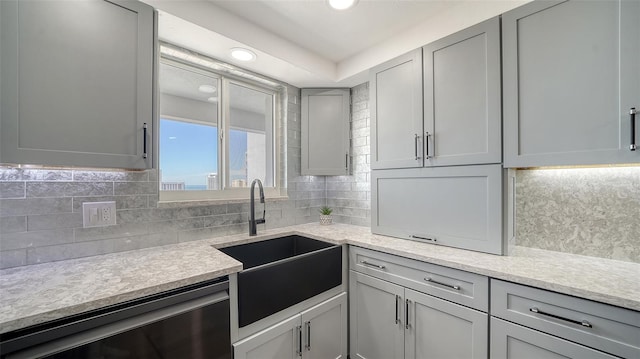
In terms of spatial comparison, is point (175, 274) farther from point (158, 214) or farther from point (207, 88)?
point (207, 88)

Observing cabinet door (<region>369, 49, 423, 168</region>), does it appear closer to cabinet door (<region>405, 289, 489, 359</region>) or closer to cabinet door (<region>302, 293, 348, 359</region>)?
cabinet door (<region>405, 289, 489, 359</region>)

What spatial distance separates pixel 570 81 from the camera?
47.7 inches

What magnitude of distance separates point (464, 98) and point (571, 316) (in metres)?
1.19

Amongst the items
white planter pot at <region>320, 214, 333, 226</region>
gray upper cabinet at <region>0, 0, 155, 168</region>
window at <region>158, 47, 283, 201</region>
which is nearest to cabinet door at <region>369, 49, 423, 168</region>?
white planter pot at <region>320, 214, 333, 226</region>

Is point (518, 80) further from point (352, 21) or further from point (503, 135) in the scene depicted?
point (352, 21)

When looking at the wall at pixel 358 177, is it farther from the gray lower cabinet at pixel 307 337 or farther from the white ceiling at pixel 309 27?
the gray lower cabinet at pixel 307 337

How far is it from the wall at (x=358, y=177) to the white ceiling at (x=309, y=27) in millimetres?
328

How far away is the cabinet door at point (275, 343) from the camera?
1.30 metres

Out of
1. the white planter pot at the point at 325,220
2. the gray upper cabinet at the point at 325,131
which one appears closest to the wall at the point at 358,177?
the gray upper cabinet at the point at 325,131

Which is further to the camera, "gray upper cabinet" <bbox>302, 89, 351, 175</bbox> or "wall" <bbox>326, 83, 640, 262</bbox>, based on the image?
"gray upper cabinet" <bbox>302, 89, 351, 175</bbox>

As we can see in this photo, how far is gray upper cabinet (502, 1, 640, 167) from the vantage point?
1.09m

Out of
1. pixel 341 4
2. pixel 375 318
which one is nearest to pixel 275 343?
pixel 375 318

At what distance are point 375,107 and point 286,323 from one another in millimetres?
1655

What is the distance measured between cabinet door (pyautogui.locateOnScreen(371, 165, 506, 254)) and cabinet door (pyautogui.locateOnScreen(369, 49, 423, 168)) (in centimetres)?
12
